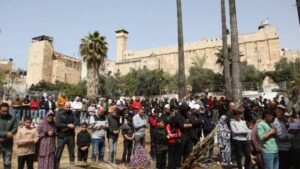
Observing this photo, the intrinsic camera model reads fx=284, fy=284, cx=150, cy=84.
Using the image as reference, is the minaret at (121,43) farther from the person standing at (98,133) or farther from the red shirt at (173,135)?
the red shirt at (173,135)

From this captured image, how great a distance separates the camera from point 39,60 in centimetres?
6284

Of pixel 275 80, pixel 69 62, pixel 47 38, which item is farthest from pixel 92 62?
pixel 69 62

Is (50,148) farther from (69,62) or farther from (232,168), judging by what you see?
(69,62)

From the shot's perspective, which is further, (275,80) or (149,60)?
(149,60)

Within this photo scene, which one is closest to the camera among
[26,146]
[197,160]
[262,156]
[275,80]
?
[262,156]

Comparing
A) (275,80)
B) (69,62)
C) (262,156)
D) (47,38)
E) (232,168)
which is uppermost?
(47,38)

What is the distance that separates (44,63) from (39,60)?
1.49 metres

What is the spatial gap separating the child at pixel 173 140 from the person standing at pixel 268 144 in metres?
2.29

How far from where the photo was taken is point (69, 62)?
70.7 metres

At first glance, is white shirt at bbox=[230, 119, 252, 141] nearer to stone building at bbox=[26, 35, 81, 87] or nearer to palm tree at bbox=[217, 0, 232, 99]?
palm tree at bbox=[217, 0, 232, 99]

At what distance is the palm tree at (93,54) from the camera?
25156 millimetres

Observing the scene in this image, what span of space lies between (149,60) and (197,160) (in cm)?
6406

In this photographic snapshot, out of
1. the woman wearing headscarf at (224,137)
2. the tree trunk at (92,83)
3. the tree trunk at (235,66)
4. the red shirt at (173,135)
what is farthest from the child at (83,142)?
the tree trunk at (92,83)

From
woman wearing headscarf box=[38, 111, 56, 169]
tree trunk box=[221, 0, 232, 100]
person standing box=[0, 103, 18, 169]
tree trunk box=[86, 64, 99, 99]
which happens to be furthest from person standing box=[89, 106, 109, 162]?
tree trunk box=[86, 64, 99, 99]
